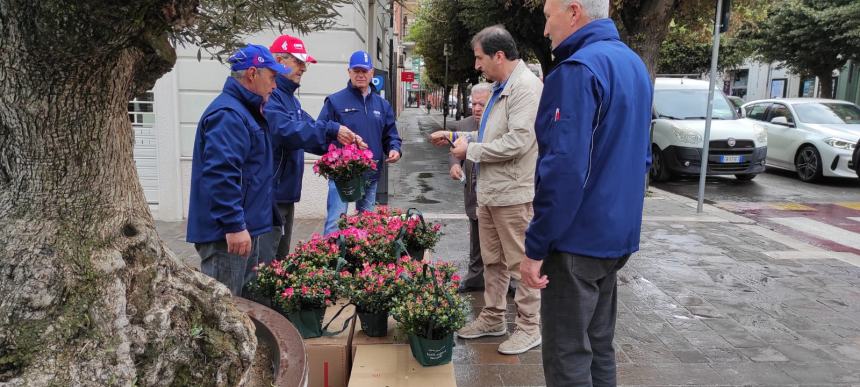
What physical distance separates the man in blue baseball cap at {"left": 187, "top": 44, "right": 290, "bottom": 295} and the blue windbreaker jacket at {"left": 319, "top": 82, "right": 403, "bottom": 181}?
1.86 metres

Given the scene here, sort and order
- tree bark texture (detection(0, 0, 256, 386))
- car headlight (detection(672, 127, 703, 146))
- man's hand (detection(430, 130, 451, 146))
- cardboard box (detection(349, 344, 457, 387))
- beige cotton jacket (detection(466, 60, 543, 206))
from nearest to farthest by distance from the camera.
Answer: tree bark texture (detection(0, 0, 256, 386)) < cardboard box (detection(349, 344, 457, 387)) < beige cotton jacket (detection(466, 60, 543, 206)) < man's hand (detection(430, 130, 451, 146)) < car headlight (detection(672, 127, 703, 146))

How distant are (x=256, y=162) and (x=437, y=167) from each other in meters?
11.2

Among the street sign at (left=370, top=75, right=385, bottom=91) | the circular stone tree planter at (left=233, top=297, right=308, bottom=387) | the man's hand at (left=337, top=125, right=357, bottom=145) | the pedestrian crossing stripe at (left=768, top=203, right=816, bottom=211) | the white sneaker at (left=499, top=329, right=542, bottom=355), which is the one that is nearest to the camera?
the circular stone tree planter at (left=233, top=297, right=308, bottom=387)

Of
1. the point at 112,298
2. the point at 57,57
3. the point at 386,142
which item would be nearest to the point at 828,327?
the point at 386,142

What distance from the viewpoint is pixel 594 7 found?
236 cm

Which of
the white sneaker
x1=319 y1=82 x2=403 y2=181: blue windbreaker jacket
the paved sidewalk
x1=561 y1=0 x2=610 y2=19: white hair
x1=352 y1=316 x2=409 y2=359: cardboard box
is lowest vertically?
the paved sidewalk

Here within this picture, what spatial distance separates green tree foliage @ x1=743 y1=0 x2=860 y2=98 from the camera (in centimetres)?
1942

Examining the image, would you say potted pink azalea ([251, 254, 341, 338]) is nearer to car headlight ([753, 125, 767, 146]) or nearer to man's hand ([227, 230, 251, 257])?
man's hand ([227, 230, 251, 257])

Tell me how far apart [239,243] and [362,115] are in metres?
2.39

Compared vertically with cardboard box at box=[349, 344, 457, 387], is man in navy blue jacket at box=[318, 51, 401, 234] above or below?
above

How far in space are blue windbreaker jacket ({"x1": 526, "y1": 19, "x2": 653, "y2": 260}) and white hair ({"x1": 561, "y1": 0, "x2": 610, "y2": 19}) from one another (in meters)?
0.03

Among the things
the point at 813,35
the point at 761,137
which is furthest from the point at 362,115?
the point at 813,35

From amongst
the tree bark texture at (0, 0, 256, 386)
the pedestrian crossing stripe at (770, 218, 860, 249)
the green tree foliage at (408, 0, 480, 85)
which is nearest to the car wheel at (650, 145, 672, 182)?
the pedestrian crossing stripe at (770, 218, 860, 249)

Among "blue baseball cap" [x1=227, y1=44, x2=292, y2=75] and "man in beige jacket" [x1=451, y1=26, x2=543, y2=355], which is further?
"man in beige jacket" [x1=451, y1=26, x2=543, y2=355]
